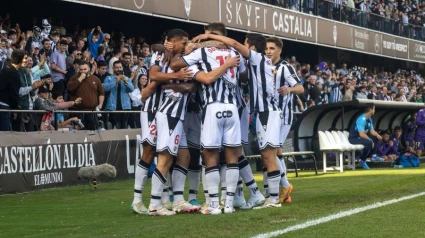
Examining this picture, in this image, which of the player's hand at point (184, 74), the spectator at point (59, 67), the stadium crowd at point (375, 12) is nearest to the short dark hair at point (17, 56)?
the spectator at point (59, 67)

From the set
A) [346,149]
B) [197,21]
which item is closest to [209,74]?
[346,149]

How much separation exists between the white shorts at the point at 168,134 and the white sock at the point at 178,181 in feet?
1.41

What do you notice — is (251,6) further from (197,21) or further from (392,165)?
(392,165)

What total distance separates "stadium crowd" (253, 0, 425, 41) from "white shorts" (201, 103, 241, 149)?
21721mm

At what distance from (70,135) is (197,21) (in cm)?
981

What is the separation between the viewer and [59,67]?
64.5 feet

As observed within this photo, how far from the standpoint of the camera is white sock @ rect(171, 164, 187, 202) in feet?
38.3

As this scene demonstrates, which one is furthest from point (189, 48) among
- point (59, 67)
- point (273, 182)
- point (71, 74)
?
point (71, 74)

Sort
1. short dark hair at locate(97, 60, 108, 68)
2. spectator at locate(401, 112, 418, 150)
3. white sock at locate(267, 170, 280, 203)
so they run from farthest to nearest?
spectator at locate(401, 112, 418, 150)
short dark hair at locate(97, 60, 108, 68)
white sock at locate(267, 170, 280, 203)

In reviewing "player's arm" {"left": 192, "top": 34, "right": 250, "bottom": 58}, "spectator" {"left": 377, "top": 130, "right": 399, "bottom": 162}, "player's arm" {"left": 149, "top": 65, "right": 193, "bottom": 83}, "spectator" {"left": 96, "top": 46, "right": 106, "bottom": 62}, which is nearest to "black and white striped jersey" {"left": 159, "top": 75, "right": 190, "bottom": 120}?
"player's arm" {"left": 149, "top": 65, "right": 193, "bottom": 83}

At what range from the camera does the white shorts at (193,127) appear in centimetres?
1179

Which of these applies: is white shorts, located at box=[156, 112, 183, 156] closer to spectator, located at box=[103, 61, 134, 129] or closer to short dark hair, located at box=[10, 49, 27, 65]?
short dark hair, located at box=[10, 49, 27, 65]

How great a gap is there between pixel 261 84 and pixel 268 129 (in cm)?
56

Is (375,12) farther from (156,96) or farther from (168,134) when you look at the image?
(168,134)
